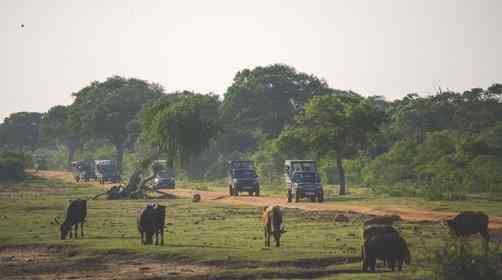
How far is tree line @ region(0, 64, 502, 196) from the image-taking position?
183 ft

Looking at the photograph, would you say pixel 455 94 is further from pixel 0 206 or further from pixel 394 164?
pixel 0 206

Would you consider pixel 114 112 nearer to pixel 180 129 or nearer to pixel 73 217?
pixel 180 129

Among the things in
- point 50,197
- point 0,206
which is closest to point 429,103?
point 50,197

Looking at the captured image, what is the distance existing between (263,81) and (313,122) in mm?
52169

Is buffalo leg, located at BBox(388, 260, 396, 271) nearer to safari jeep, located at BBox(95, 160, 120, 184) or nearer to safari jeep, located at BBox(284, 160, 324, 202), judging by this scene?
safari jeep, located at BBox(284, 160, 324, 202)

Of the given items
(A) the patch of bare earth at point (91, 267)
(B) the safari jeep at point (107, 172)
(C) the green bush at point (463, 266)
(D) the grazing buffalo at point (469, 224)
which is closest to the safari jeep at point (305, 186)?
(A) the patch of bare earth at point (91, 267)

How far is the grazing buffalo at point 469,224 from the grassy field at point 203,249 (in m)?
0.89

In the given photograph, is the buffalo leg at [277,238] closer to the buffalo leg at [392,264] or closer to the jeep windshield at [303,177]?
the buffalo leg at [392,264]

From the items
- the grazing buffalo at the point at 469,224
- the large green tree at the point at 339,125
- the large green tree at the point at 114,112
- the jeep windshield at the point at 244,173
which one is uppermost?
the large green tree at the point at 114,112

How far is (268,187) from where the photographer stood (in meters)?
72.1

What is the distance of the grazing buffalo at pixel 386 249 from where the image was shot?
69.6ft

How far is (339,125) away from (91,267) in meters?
33.3

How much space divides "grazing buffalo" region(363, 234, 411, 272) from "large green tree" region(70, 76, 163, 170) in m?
85.3

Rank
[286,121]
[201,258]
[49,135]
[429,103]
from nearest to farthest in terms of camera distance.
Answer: [201,258], [429,103], [286,121], [49,135]
